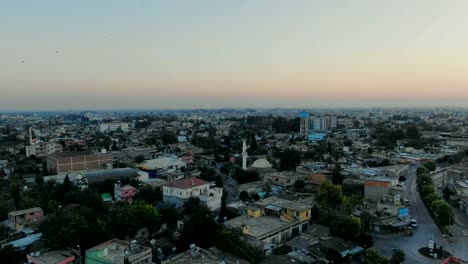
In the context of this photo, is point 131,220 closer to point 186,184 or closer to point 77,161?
point 186,184

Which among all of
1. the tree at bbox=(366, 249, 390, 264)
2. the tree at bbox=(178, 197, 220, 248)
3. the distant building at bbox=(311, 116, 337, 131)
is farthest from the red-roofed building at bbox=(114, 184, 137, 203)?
the distant building at bbox=(311, 116, 337, 131)

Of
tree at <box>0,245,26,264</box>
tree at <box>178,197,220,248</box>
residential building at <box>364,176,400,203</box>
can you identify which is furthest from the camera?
residential building at <box>364,176,400,203</box>

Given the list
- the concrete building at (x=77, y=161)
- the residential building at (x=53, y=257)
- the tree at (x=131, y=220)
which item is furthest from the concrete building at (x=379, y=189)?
the concrete building at (x=77, y=161)

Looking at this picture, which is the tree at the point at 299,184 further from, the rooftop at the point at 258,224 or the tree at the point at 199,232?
the tree at the point at 199,232

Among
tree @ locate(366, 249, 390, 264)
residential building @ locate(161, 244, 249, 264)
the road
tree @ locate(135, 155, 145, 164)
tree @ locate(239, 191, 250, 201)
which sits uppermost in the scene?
tree @ locate(366, 249, 390, 264)

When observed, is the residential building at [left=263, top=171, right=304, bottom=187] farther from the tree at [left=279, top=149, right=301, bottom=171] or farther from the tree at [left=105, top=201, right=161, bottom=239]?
the tree at [left=105, top=201, right=161, bottom=239]

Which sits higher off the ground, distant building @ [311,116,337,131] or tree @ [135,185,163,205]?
distant building @ [311,116,337,131]

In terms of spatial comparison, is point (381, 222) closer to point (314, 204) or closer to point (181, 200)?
point (314, 204)
